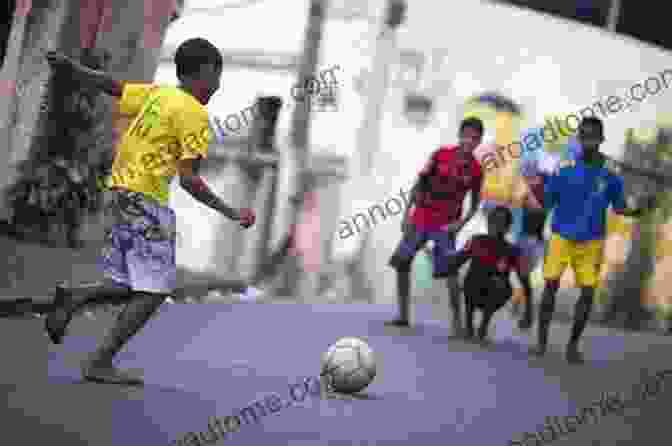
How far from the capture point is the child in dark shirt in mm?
12258

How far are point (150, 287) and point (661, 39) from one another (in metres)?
19.7

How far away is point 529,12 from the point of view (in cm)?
2273

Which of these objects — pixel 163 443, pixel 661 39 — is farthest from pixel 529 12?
pixel 163 443

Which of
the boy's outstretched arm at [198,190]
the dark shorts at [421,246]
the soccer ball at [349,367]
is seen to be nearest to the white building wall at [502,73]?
the dark shorts at [421,246]

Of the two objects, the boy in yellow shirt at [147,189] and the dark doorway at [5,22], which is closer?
the boy in yellow shirt at [147,189]

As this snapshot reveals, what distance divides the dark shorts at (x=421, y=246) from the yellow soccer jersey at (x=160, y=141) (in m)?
5.74

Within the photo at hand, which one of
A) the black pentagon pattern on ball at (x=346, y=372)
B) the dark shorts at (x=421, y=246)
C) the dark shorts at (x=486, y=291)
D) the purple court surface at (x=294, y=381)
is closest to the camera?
the purple court surface at (x=294, y=381)

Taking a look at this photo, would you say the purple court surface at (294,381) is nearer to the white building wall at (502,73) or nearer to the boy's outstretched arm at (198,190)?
the boy's outstretched arm at (198,190)

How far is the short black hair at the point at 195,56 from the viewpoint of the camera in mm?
6570

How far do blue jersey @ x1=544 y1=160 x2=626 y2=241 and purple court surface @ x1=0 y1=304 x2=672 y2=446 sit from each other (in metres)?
1.27

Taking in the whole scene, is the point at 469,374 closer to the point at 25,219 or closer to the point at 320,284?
the point at 25,219

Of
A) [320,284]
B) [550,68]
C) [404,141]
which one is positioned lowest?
[320,284]

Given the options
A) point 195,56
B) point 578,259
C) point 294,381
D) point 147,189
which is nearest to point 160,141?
point 147,189

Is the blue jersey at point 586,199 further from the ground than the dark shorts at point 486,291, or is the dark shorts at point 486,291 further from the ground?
the blue jersey at point 586,199
